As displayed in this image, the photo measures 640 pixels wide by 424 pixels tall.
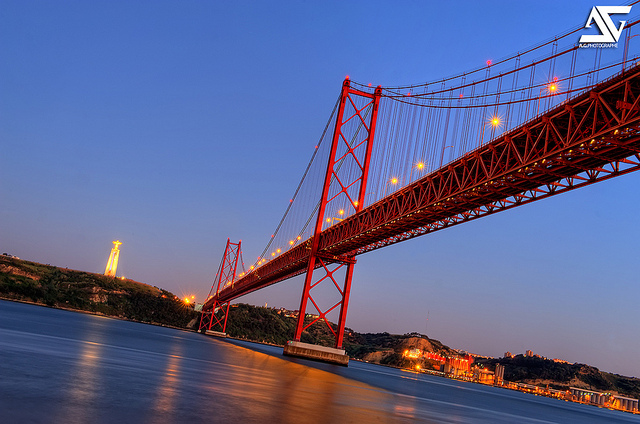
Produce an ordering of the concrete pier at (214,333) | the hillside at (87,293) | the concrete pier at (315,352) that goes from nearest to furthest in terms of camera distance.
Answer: the concrete pier at (315,352) < the concrete pier at (214,333) < the hillside at (87,293)

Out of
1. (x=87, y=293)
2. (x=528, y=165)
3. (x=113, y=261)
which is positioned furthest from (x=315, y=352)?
(x=113, y=261)

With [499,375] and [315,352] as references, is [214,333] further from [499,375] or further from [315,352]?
[499,375]

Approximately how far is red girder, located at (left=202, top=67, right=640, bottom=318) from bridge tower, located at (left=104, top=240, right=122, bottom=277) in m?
136

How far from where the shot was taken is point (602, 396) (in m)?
142

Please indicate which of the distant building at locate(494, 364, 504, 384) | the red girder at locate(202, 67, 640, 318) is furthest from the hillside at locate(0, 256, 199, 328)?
the red girder at locate(202, 67, 640, 318)

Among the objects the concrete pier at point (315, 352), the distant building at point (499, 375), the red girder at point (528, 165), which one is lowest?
the distant building at point (499, 375)

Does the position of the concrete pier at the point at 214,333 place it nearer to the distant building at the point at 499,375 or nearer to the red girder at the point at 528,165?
the red girder at the point at 528,165

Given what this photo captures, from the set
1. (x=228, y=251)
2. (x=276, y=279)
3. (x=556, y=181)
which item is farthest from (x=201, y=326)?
(x=556, y=181)

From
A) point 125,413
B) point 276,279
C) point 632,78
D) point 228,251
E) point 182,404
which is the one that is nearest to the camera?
point 125,413

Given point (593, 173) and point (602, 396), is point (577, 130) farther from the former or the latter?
point (602, 396)

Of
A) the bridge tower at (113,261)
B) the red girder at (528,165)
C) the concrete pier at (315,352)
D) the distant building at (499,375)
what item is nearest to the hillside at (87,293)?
the bridge tower at (113,261)

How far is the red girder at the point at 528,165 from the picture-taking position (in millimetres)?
16844

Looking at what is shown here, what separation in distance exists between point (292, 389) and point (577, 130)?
39.2 ft

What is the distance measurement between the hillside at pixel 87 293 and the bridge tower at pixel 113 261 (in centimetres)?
928
